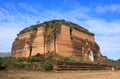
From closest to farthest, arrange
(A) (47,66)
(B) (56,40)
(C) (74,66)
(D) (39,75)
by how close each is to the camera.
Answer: (D) (39,75) < (A) (47,66) < (C) (74,66) < (B) (56,40)

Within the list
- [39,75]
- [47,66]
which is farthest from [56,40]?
[39,75]

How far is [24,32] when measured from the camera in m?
44.5

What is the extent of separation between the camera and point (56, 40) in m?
34.5

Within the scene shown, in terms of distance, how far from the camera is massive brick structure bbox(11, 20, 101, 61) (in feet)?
115

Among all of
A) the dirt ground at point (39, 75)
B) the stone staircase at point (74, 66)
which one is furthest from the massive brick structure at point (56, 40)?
the dirt ground at point (39, 75)

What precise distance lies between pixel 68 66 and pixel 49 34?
8.93 metres

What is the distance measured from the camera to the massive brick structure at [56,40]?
35.0 m

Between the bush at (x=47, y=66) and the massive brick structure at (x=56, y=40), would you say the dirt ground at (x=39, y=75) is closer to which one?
the bush at (x=47, y=66)

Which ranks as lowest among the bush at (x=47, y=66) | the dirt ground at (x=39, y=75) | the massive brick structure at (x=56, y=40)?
the dirt ground at (x=39, y=75)

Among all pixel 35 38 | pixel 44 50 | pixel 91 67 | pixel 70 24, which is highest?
pixel 70 24

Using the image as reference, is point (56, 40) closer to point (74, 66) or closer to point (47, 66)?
point (74, 66)

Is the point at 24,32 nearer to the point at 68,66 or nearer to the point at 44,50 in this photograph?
the point at 44,50

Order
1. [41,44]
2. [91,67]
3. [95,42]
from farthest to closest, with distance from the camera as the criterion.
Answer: [95,42] → [41,44] → [91,67]

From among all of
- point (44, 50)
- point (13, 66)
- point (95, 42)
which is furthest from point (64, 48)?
point (95, 42)
